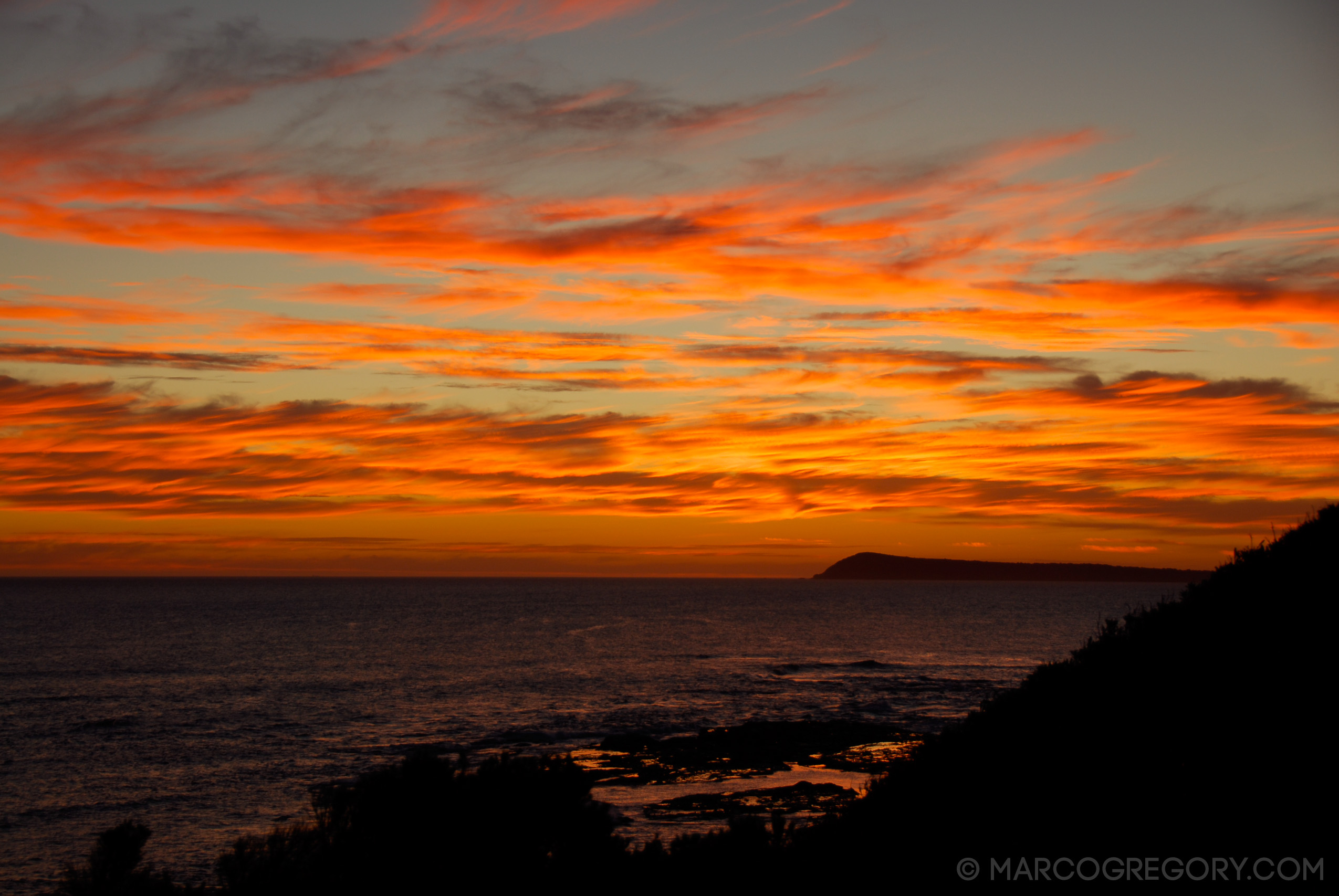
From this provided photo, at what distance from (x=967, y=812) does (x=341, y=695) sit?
52237mm

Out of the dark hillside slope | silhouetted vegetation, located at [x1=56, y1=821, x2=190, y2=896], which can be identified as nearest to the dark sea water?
silhouetted vegetation, located at [x1=56, y1=821, x2=190, y2=896]

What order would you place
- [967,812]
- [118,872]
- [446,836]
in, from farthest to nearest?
1. [967,812]
2. [118,872]
3. [446,836]

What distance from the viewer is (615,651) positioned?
293ft

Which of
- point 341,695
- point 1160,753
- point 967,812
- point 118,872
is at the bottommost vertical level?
point 341,695

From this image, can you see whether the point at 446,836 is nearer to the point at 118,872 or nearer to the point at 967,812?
the point at 118,872

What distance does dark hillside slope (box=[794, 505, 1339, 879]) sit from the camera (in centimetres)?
1248

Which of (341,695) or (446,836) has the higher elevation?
(446,836)

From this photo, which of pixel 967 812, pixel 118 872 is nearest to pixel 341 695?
pixel 118 872

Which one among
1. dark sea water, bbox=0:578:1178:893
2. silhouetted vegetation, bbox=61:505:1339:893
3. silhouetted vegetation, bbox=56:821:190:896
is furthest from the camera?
dark sea water, bbox=0:578:1178:893

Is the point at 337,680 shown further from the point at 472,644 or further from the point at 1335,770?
the point at 1335,770

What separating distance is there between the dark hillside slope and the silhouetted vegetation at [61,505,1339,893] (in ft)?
0.14

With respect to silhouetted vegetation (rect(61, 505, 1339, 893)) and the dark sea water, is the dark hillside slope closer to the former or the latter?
silhouetted vegetation (rect(61, 505, 1339, 893))

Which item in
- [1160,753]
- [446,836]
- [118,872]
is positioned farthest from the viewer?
[1160,753]

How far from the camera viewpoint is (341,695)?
5950 cm
